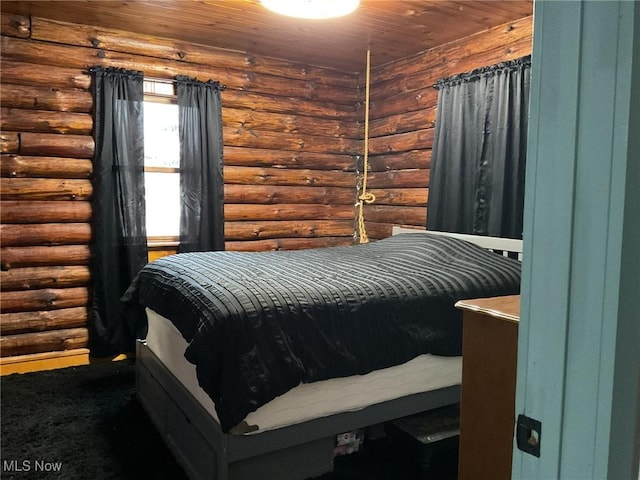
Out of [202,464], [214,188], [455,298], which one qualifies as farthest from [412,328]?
[214,188]

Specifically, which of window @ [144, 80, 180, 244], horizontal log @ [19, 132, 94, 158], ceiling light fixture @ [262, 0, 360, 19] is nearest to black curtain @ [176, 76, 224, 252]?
window @ [144, 80, 180, 244]

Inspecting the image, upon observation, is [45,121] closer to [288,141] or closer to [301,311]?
[288,141]

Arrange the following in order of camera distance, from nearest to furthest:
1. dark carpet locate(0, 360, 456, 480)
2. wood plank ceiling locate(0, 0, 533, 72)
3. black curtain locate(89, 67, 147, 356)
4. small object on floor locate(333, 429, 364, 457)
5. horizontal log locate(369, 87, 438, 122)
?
dark carpet locate(0, 360, 456, 480), small object on floor locate(333, 429, 364, 457), wood plank ceiling locate(0, 0, 533, 72), black curtain locate(89, 67, 147, 356), horizontal log locate(369, 87, 438, 122)

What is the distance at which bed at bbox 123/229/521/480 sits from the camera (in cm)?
204

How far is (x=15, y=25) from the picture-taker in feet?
11.8

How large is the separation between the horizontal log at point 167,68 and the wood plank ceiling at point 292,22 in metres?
0.19

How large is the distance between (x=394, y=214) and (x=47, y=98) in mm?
2918

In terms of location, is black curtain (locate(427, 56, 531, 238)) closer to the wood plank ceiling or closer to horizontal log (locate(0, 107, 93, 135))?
the wood plank ceiling

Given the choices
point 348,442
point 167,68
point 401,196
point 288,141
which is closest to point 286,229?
point 288,141

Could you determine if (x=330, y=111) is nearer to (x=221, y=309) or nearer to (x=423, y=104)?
(x=423, y=104)

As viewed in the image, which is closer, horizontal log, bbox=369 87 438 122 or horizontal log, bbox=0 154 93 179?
horizontal log, bbox=0 154 93 179

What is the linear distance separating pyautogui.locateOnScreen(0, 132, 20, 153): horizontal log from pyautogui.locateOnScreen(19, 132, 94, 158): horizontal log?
31 millimetres

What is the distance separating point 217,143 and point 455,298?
250 centimetres

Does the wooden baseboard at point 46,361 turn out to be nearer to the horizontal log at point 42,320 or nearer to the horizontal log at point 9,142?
the horizontal log at point 42,320
